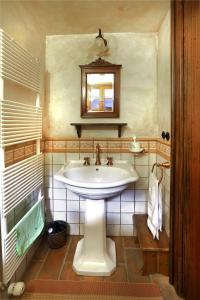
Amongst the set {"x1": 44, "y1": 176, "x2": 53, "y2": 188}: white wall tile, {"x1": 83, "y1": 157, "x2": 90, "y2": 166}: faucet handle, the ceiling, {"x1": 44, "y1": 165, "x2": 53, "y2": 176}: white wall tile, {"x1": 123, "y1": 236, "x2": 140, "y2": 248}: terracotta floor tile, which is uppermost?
the ceiling

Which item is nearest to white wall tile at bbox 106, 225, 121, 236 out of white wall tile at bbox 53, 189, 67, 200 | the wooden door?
white wall tile at bbox 53, 189, 67, 200

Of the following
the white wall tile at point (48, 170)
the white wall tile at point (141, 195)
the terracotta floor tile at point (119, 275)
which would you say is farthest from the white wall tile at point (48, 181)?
the terracotta floor tile at point (119, 275)

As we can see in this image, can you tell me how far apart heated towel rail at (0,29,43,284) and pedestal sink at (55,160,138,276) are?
0.90ft

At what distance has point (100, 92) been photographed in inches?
79.0

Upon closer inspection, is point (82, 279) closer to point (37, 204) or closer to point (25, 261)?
point (25, 261)

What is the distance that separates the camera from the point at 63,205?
6.94 ft

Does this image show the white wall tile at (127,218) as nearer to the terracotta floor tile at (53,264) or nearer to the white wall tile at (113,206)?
the white wall tile at (113,206)

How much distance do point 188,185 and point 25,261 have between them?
142 cm

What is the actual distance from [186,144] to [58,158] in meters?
1.28

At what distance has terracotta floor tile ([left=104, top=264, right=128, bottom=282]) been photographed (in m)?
1.55

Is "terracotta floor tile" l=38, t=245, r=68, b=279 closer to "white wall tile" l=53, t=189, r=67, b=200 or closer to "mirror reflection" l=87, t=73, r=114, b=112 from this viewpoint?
"white wall tile" l=53, t=189, r=67, b=200

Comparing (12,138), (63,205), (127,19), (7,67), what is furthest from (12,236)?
(127,19)

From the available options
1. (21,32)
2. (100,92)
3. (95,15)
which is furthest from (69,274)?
(95,15)

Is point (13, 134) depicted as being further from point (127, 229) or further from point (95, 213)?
point (127, 229)
